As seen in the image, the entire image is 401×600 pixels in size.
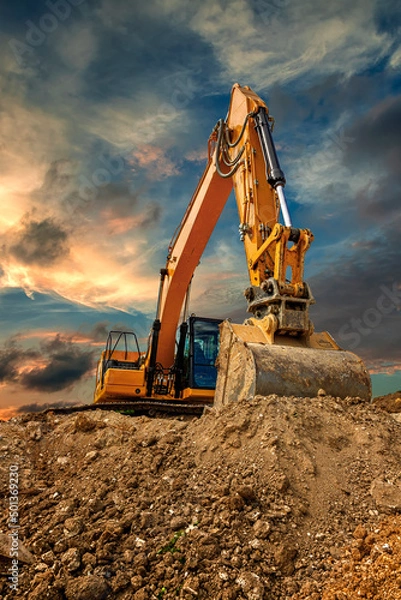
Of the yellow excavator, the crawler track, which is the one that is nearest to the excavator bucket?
the yellow excavator

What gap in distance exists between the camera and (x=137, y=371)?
932 centimetres

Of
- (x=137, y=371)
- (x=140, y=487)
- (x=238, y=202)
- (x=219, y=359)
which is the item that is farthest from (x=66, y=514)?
(x=137, y=371)

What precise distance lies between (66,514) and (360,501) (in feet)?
6.89

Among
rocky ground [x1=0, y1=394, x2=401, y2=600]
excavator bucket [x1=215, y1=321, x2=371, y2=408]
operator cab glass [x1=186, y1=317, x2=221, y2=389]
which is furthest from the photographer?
operator cab glass [x1=186, y1=317, x2=221, y2=389]

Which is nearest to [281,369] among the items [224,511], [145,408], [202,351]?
[224,511]

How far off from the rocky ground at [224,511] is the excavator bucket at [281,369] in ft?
1.12

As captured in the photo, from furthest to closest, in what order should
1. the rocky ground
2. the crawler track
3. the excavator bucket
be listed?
the crawler track, the excavator bucket, the rocky ground

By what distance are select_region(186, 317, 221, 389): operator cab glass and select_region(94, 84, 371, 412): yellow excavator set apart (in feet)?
0.07

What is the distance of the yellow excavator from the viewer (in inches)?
187

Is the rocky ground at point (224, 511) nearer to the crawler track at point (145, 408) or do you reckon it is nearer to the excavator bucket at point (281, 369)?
the excavator bucket at point (281, 369)

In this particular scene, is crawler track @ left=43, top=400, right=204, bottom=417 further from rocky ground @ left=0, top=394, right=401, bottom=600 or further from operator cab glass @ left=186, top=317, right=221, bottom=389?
rocky ground @ left=0, top=394, right=401, bottom=600

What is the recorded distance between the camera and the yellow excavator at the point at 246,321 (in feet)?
15.6

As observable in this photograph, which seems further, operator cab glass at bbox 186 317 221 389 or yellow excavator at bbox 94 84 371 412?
operator cab glass at bbox 186 317 221 389

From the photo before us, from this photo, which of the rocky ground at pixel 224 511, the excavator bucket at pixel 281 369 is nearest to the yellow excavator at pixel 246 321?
the excavator bucket at pixel 281 369
